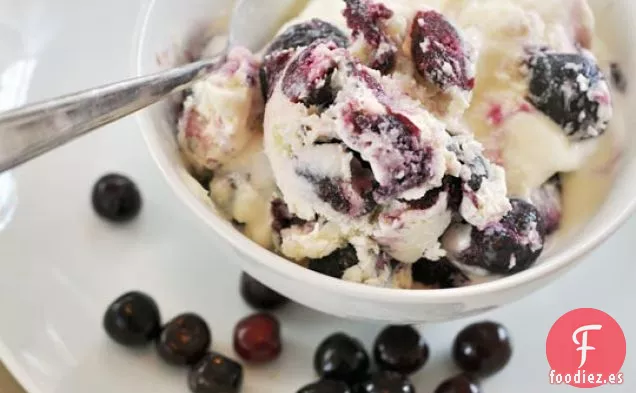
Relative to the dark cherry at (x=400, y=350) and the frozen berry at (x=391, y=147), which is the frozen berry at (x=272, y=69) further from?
the dark cherry at (x=400, y=350)

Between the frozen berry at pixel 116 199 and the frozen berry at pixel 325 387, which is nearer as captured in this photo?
the frozen berry at pixel 325 387

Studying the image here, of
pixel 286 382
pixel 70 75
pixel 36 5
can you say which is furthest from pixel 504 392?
pixel 36 5

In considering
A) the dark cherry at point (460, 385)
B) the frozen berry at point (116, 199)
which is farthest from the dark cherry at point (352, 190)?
the frozen berry at point (116, 199)

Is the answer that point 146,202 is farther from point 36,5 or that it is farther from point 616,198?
point 616,198

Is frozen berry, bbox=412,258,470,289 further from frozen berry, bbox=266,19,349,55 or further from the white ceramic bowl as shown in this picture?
frozen berry, bbox=266,19,349,55

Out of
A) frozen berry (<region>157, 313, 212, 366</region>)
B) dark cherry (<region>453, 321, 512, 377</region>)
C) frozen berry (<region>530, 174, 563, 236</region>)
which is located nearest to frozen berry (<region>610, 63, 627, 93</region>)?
frozen berry (<region>530, 174, 563, 236</region>)

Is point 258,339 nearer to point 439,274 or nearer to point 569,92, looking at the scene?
point 439,274

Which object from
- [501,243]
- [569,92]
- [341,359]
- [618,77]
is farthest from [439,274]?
[618,77]
